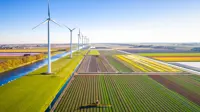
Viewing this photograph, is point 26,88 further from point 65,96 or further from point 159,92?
point 159,92

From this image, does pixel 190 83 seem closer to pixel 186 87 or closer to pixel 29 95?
pixel 186 87

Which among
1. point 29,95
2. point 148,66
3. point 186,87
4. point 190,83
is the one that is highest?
point 148,66

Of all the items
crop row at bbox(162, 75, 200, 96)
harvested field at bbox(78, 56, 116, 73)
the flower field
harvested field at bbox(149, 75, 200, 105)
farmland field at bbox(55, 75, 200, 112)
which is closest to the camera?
farmland field at bbox(55, 75, 200, 112)

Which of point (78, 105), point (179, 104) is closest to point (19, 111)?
point (78, 105)

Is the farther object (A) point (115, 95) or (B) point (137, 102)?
(A) point (115, 95)

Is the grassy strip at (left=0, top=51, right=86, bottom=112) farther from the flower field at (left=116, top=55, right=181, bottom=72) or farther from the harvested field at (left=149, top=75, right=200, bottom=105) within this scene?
the flower field at (left=116, top=55, right=181, bottom=72)

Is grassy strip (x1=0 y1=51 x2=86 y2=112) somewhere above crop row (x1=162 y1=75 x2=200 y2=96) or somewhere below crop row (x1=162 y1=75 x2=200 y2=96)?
above

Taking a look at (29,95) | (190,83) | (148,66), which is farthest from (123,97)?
(148,66)

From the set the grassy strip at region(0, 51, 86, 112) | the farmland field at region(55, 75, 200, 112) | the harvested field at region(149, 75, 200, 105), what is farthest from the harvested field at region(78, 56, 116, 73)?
the harvested field at region(149, 75, 200, 105)
